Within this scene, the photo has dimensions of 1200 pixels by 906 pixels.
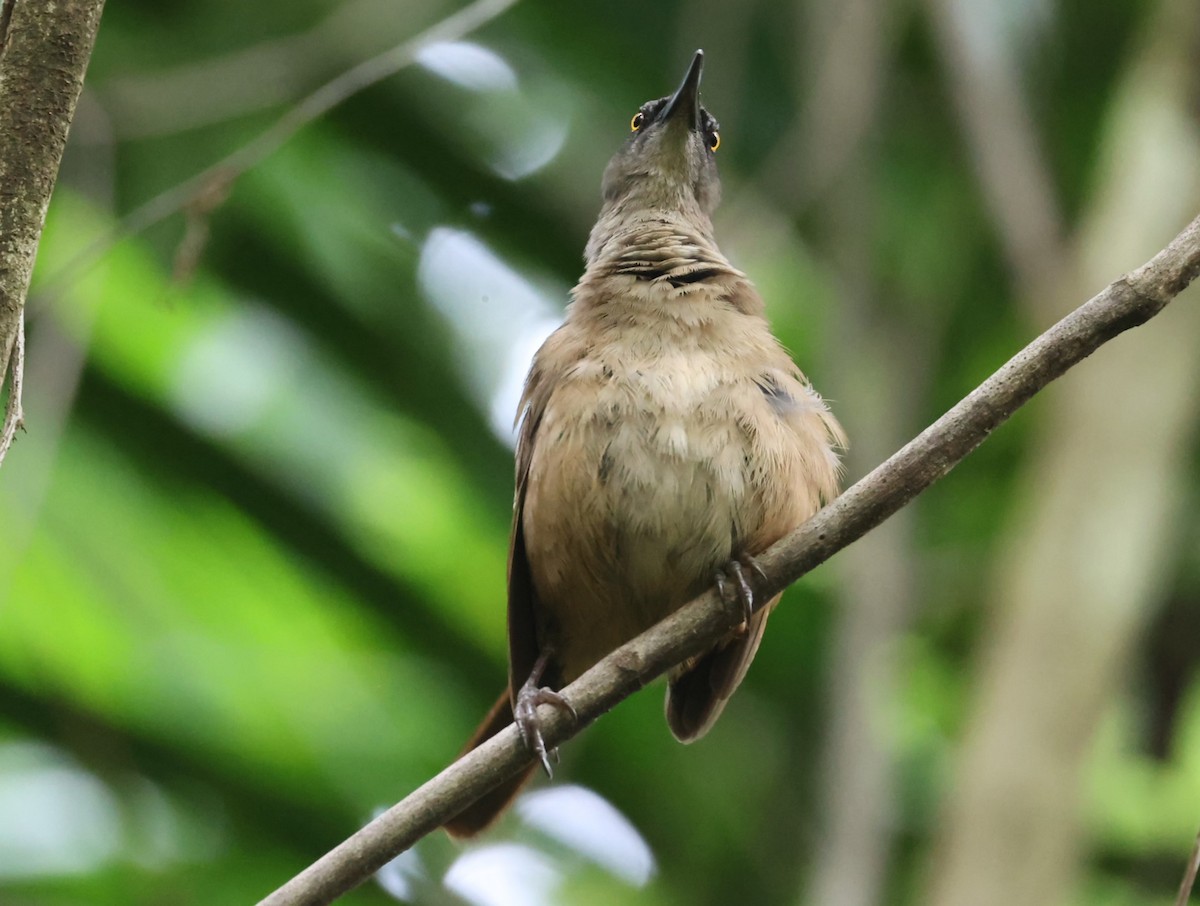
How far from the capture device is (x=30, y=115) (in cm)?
188

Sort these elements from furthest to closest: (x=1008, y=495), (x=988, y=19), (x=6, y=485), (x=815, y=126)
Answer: (x=1008, y=495) < (x=988, y=19) < (x=815, y=126) < (x=6, y=485)

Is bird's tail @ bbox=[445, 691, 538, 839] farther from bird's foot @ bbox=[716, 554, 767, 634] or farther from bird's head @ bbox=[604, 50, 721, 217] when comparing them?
bird's head @ bbox=[604, 50, 721, 217]

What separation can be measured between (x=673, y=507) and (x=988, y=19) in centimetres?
350

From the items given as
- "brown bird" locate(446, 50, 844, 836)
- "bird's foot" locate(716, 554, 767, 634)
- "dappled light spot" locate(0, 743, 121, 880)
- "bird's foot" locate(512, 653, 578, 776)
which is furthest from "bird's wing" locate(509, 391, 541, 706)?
"dappled light spot" locate(0, 743, 121, 880)

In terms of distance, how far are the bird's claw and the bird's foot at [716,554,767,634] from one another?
16.4 inches

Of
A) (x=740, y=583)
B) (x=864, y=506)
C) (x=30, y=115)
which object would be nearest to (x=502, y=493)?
(x=740, y=583)

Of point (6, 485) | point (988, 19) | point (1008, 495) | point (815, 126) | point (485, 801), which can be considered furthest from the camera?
point (1008, 495)

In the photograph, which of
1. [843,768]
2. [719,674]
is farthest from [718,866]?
[719,674]

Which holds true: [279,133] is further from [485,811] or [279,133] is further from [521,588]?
[485,811]

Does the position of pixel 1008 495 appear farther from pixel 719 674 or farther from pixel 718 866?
pixel 719 674

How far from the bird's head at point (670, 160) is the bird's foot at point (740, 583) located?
4.93 feet

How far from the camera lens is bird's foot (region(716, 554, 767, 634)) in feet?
9.71

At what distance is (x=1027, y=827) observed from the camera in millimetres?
4457

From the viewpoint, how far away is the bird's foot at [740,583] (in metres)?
2.96
